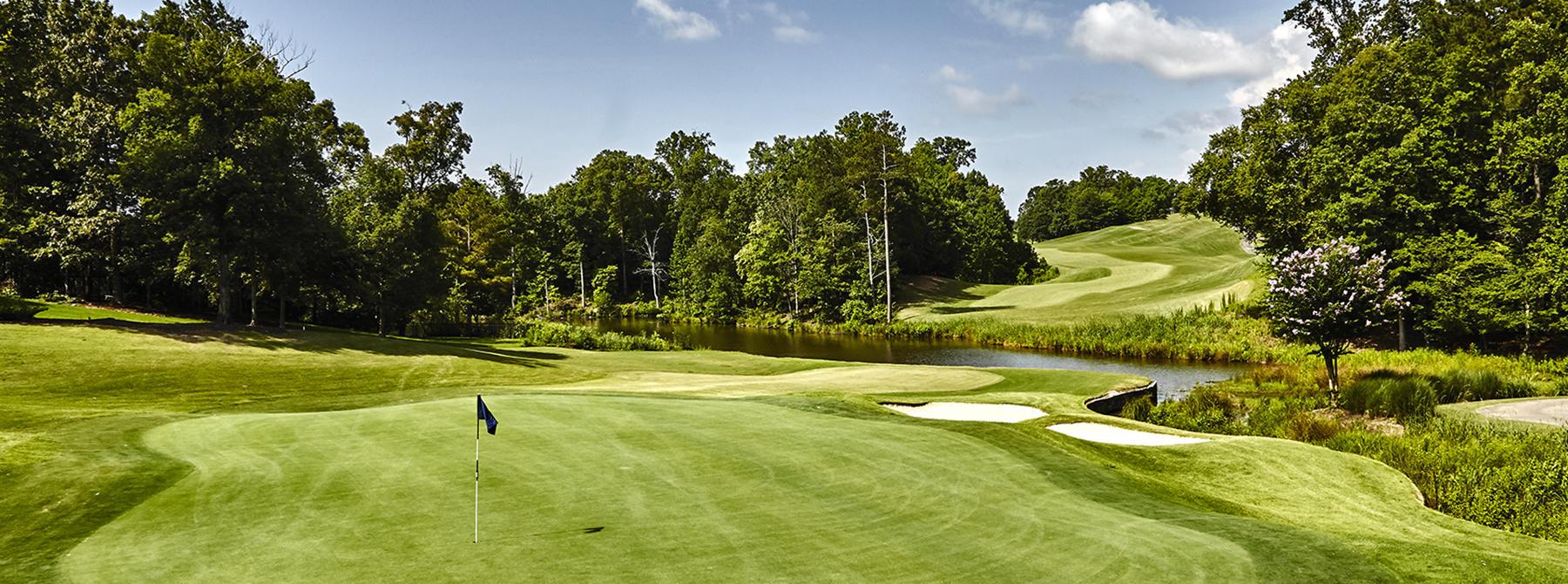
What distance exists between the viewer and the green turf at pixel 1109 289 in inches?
2188

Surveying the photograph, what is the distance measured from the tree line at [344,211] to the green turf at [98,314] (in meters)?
2.15

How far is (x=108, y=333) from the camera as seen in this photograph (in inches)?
1086

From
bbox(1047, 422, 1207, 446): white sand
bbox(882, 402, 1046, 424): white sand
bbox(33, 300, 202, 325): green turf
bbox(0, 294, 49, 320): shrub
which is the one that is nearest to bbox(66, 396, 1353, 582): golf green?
bbox(1047, 422, 1207, 446): white sand

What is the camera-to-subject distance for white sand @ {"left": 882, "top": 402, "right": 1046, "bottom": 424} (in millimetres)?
19094

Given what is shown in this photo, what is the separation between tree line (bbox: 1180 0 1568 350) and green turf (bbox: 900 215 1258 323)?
13.7m

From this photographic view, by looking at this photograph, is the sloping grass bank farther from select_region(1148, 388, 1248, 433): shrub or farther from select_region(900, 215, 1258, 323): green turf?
select_region(900, 215, 1258, 323): green turf

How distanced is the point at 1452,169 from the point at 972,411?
30.7m

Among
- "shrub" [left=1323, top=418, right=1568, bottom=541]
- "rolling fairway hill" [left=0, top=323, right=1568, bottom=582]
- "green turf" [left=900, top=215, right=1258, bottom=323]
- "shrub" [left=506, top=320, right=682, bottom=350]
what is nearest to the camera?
"rolling fairway hill" [left=0, top=323, right=1568, bottom=582]

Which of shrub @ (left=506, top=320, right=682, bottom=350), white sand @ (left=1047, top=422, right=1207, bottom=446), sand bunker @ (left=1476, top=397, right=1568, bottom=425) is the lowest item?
sand bunker @ (left=1476, top=397, right=1568, bottom=425)

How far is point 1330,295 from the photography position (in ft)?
74.4

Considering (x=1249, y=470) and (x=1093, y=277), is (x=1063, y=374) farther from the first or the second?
(x=1093, y=277)

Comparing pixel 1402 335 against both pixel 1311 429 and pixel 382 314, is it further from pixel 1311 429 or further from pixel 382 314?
pixel 382 314

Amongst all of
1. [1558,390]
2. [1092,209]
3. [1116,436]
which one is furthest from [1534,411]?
[1092,209]

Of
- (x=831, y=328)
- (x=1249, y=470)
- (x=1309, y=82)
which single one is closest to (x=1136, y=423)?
(x=1249, y=470)
